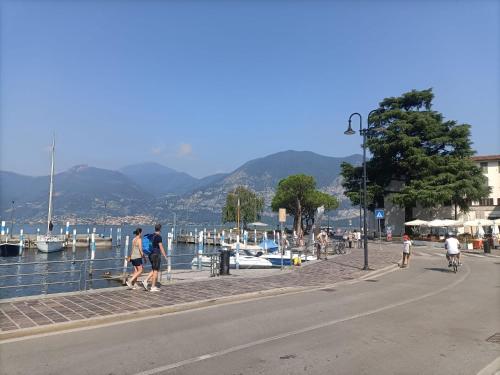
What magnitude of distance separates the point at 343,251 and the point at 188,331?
2501 cm

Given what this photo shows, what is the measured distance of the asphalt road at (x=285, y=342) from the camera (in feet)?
20.0

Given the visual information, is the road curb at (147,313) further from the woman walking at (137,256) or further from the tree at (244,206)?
the tree at (244,206)

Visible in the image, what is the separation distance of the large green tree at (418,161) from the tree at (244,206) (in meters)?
33.6

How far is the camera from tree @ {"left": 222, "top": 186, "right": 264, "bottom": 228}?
8892cm

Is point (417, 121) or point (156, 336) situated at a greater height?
point (417, 121)

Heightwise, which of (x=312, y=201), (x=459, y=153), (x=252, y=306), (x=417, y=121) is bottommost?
(x=252, y=306)

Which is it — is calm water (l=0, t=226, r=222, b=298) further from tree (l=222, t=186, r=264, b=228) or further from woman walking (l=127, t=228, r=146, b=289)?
tree (l=222, t=186, r=264, b=228)

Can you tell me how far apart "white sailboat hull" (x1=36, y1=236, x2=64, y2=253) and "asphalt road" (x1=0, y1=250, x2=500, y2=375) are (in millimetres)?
54141

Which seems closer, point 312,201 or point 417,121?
point 417,121

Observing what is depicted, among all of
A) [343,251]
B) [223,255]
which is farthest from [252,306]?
[343,251]

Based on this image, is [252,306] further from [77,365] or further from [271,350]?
[77,365]

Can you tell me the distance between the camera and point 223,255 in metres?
17.8

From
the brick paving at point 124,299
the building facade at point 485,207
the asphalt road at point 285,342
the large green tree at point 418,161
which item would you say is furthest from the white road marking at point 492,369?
the building facade at point 485,207

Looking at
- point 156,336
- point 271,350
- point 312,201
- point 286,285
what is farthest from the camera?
point 312,201
